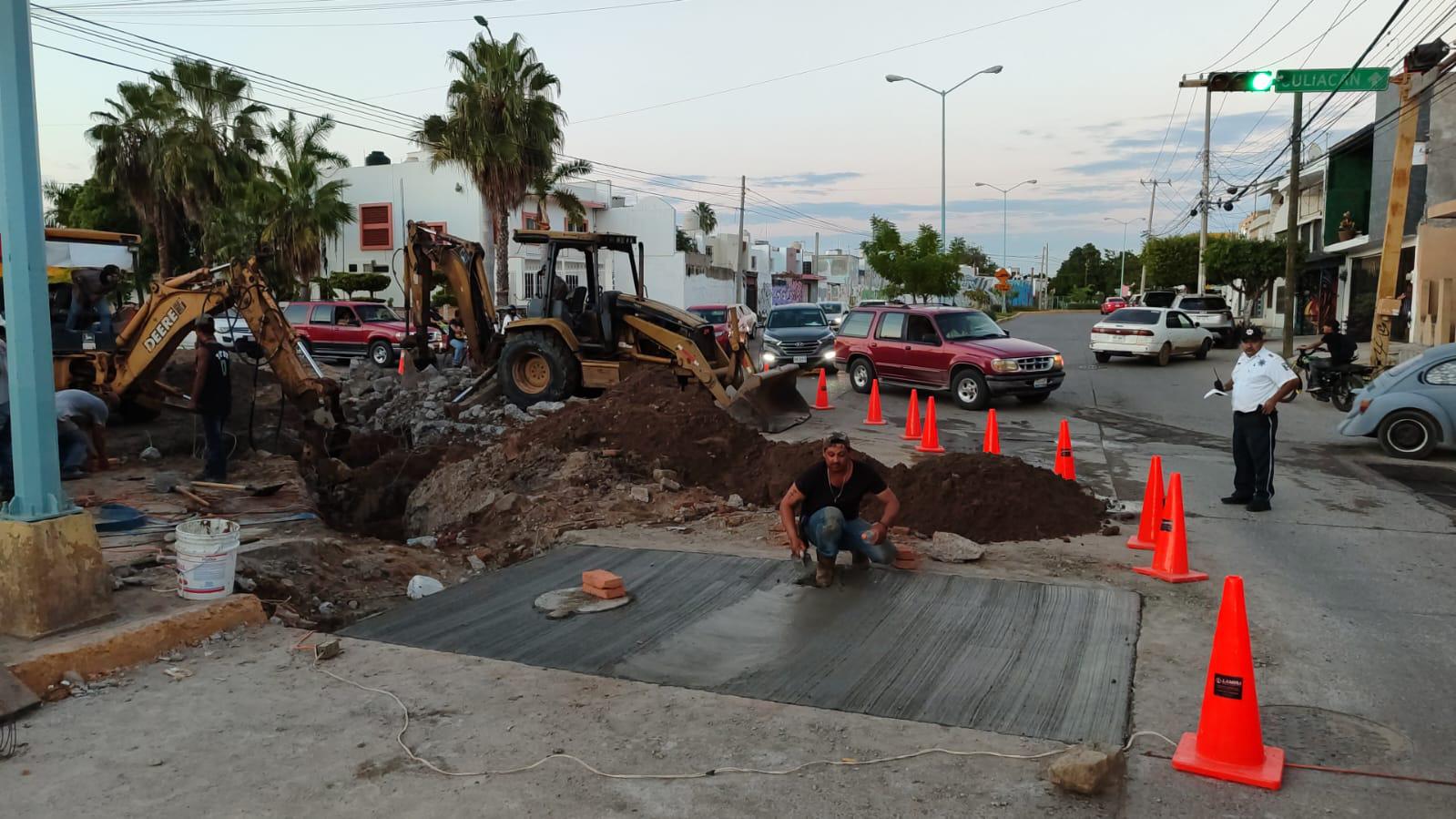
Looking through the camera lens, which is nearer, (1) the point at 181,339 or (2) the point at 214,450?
(2) the point at 214,450

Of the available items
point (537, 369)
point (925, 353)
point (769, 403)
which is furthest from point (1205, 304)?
point (537, 369)

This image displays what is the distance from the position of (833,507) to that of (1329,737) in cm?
315

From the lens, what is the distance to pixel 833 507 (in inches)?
270

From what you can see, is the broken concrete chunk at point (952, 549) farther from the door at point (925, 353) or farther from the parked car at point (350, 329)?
the parked car at point (350, 329)

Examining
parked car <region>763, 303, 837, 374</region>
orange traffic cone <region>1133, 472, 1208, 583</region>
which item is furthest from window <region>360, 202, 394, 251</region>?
orange traffic cone <region>1133, 472, 1208, 583</region>

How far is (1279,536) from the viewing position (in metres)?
8.71

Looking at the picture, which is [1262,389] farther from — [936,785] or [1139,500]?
[936,785]

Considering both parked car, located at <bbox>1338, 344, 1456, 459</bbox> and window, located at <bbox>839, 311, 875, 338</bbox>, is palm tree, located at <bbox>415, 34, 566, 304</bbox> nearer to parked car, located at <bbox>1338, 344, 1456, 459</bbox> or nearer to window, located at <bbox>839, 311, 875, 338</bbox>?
window, located at <bbox>839, 311, 875, 338</bbox>

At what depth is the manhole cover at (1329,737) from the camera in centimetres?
436

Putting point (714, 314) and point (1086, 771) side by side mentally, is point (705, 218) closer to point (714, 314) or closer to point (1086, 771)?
point (714, 314)

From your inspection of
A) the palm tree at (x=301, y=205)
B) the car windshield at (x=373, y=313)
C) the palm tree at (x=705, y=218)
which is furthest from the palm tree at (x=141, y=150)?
the palm tree at (x=705, y=218)

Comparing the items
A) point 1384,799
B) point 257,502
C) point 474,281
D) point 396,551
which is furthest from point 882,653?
point 474,281

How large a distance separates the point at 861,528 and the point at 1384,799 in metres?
3.52

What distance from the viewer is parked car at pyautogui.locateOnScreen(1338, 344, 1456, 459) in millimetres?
12531
